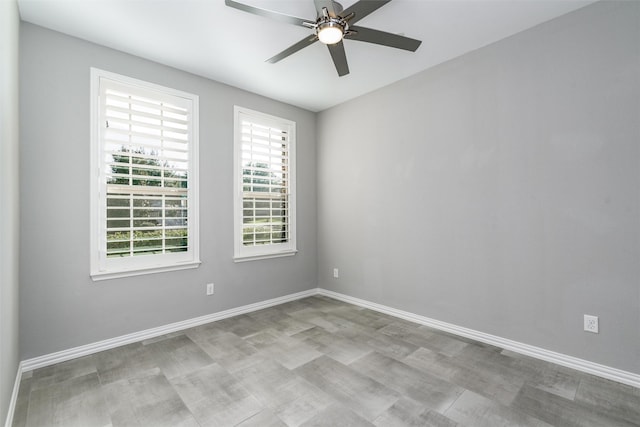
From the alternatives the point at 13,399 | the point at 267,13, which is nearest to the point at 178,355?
the point at 13,399

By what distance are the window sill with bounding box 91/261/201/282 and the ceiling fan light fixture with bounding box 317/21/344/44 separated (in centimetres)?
250

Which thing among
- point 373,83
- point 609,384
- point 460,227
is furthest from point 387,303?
point 373,83

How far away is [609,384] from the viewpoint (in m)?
2.16

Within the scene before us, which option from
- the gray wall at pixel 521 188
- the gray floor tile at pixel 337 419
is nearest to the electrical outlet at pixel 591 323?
the gray wall at pixel 521 188

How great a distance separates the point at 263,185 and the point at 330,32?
2.25m

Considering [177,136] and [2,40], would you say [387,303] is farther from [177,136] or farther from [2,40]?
[2,40]

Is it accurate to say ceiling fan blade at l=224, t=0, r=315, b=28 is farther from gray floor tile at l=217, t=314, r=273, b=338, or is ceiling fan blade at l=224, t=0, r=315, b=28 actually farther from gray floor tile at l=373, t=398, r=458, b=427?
gray floor tile at l=217, t=314, r=273, b=338

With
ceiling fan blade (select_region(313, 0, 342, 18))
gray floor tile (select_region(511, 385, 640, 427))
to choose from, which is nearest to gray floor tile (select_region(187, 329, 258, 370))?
gray floor tile (select_region(511, 385, 640, 427))

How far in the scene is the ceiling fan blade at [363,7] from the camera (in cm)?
177

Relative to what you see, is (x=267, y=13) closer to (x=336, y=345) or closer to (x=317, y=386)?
(x=317, y=386)

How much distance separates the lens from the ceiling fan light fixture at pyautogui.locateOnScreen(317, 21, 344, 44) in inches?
76.5

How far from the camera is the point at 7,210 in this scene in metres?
1.78

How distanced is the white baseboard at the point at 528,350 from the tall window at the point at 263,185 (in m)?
1.56

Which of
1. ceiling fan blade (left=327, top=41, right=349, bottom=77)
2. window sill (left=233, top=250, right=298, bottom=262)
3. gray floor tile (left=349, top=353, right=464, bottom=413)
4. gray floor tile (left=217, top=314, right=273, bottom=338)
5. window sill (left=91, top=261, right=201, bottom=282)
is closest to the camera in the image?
gray floor tile (left=349, top=353, right=464, bottom=413)
